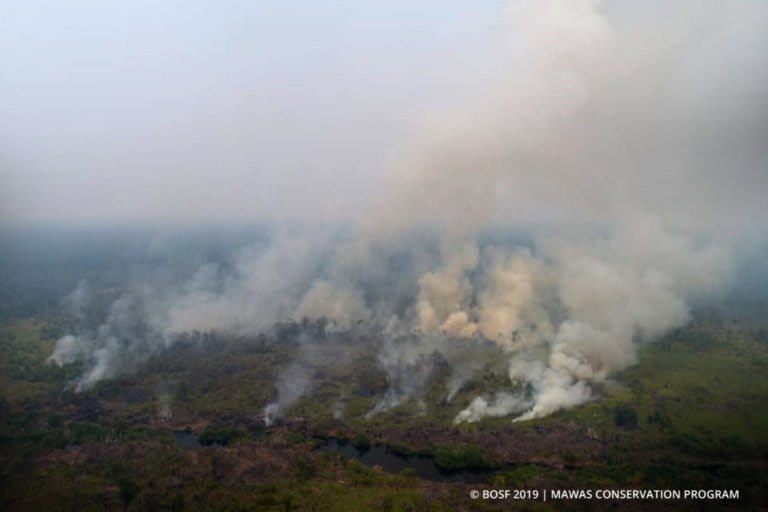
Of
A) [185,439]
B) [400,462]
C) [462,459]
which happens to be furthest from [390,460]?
[185,439]

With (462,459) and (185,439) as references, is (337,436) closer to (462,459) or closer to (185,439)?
(462,459)

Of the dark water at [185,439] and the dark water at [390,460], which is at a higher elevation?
the dark water at [185,439]

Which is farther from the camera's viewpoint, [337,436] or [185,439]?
[185,439]

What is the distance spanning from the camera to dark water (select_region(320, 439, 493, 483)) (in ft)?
102

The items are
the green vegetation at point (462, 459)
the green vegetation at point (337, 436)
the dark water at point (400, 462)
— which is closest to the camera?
the green vegetation at point (337, 436)

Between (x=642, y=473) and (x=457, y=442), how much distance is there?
10.6 metres

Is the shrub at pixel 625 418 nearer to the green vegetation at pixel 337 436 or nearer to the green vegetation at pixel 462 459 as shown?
the green vegetation at pixel 337 436

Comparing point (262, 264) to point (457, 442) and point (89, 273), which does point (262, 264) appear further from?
point (457, 442)

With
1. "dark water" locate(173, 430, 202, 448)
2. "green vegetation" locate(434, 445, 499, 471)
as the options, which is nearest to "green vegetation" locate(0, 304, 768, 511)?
"green vegetation" locate(434, 445, 499, 471)

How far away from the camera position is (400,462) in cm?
3344

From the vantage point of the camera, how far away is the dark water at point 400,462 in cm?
3103

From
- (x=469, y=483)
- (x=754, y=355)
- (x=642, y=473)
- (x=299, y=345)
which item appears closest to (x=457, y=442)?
(x=469, y=483)

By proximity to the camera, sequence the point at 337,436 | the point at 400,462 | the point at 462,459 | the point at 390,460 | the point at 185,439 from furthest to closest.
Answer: the point at 185,439
the point at 337,436
the point at 390,460
the point at 400,462
the point at 462,459

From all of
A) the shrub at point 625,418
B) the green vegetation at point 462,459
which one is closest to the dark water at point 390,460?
the green vegetation at point 462,459
